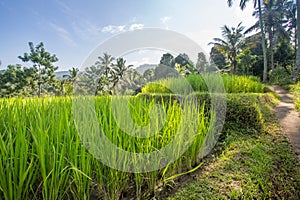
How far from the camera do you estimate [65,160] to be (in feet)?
3.21

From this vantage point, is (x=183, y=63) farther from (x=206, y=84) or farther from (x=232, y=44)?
(x=232, y=44)

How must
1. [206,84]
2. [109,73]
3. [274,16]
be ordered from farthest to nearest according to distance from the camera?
[274,16] < [109,73] < [206,84]

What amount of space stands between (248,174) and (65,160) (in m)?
1.32

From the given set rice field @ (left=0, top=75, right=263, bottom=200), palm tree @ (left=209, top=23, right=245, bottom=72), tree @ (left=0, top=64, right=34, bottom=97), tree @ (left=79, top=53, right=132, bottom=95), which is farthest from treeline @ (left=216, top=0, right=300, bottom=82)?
tree @ (left=0, top=64, right=34, bottom=97)

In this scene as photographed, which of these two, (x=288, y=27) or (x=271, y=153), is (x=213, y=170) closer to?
(x=271, y=153)

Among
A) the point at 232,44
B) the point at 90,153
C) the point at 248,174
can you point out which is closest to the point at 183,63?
the point at 248,174

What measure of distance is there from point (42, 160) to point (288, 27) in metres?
29.0

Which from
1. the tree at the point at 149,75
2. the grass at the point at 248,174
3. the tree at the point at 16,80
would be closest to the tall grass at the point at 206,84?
the tree at the point at 149,75

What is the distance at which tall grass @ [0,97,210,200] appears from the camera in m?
0.79

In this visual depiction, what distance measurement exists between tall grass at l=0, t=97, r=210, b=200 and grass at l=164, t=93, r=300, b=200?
0.68ft

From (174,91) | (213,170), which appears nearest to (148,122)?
(213,170)

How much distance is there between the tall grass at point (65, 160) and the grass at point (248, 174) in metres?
0.21

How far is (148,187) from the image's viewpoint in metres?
1.12

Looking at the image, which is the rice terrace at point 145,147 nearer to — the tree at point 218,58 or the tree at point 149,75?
the tree at point 149,75
